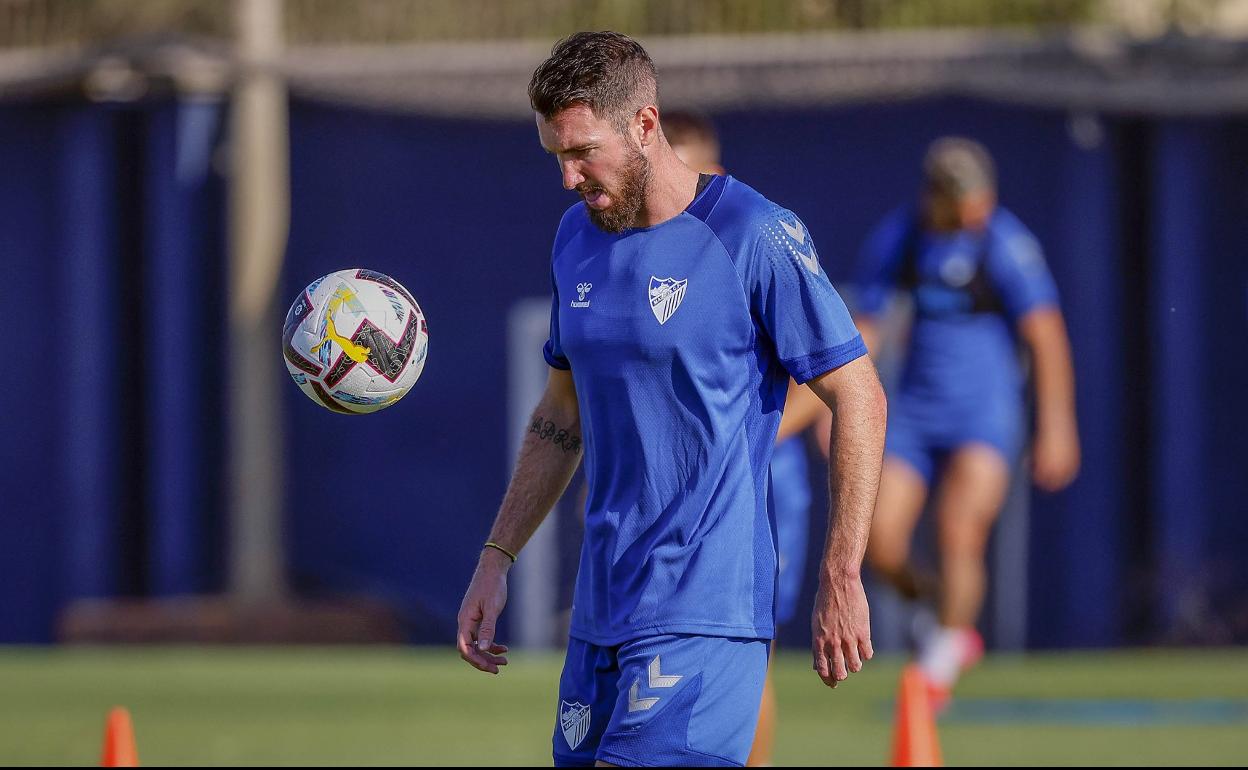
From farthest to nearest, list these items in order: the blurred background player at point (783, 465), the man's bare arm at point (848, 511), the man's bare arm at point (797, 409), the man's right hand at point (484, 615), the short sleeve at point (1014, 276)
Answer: the short sleeve at point (1014, 276) < the man's bare arm at point (797, 409) < the blurred background player at point (783, 465) < the man's right hand at point (484, 615) < the man's bare arm at point (848, 511)

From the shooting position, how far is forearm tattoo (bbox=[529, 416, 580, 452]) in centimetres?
496

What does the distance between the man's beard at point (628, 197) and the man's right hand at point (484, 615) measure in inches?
34.3

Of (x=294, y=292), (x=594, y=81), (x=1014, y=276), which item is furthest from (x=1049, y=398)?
(x=294, y=292)

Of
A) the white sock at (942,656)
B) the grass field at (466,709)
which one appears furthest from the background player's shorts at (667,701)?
the white sock at (942,656)

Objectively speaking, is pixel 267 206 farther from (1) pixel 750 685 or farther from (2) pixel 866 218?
(1) pixel 750 685

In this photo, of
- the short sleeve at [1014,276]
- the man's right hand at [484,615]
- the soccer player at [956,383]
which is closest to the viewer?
the man's right hand at [484,615]

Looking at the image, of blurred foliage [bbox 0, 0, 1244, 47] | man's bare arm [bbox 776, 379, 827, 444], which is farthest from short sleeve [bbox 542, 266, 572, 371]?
blurred foliage [bbox 0, 0, 1244, 47]

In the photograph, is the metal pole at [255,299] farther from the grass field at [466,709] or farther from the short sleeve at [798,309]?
the short sleeve at [798,309]

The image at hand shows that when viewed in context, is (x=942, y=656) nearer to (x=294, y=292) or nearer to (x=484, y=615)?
(x=484, y=615)

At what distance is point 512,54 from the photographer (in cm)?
1448

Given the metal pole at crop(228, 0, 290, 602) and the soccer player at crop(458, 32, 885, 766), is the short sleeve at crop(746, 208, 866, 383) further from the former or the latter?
the metal pole at crop(228, 0, 290, 602)

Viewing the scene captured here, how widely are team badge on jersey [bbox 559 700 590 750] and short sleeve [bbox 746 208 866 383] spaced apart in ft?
2.93

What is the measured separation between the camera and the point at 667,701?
14.2 feet

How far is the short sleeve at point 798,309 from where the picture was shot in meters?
4.38
